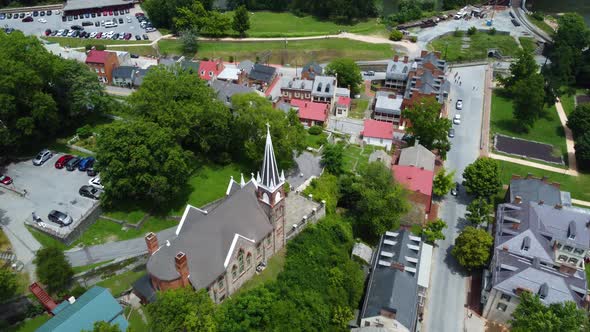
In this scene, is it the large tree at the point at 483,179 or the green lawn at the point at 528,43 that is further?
the green lawn at the point at 528,43

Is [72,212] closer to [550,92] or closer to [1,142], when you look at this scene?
[1,142]

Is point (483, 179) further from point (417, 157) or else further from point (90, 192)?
point (90, 192)

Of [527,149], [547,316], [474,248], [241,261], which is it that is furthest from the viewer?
[527,149]

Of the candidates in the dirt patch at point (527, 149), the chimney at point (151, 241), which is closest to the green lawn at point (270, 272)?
the chimney at point (151, 241)

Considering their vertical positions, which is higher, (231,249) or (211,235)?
(211,235)

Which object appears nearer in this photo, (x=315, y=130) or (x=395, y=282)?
(x=395, y=282)

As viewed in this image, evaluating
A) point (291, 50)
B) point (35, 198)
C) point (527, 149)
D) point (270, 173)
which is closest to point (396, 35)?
point (291, 50)

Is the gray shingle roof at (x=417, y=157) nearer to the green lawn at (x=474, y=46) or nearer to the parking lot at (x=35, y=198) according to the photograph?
the parking lot at (x=35, y=198)
